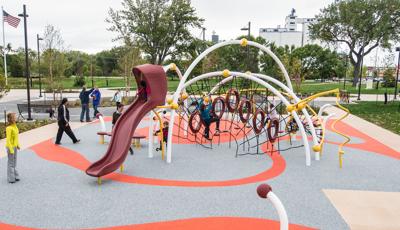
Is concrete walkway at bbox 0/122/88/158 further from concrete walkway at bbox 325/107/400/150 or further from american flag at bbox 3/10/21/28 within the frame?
concrete walkway at bbox 325/107/400/150

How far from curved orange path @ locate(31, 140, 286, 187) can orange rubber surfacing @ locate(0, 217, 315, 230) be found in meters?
1.76

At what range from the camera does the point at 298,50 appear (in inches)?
2287

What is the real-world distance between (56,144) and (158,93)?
4.62 meters

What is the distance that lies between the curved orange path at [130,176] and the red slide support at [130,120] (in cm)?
47

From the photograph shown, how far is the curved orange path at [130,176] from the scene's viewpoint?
759 centimetres

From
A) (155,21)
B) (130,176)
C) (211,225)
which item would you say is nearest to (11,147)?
(130,176)

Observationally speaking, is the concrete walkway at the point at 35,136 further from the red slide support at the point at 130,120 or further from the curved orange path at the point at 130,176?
the red slide support at the point at 130,120

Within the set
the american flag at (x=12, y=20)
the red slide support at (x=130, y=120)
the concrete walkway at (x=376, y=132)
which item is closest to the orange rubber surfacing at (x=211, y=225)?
the red slide support at (x=130, y=120)

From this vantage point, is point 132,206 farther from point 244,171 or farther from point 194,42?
point 194,42

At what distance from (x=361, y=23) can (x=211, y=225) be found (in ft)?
151

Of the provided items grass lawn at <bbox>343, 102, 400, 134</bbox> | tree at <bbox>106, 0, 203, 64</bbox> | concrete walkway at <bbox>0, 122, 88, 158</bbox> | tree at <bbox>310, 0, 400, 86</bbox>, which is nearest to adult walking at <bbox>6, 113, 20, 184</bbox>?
concrete walkway at <bbox>0, 122, 88, 158</bbox>

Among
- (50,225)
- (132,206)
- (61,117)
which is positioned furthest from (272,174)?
(61,117)

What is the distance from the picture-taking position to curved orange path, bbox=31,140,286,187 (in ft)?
24.9

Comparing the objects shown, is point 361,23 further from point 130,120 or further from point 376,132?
point 130,120
